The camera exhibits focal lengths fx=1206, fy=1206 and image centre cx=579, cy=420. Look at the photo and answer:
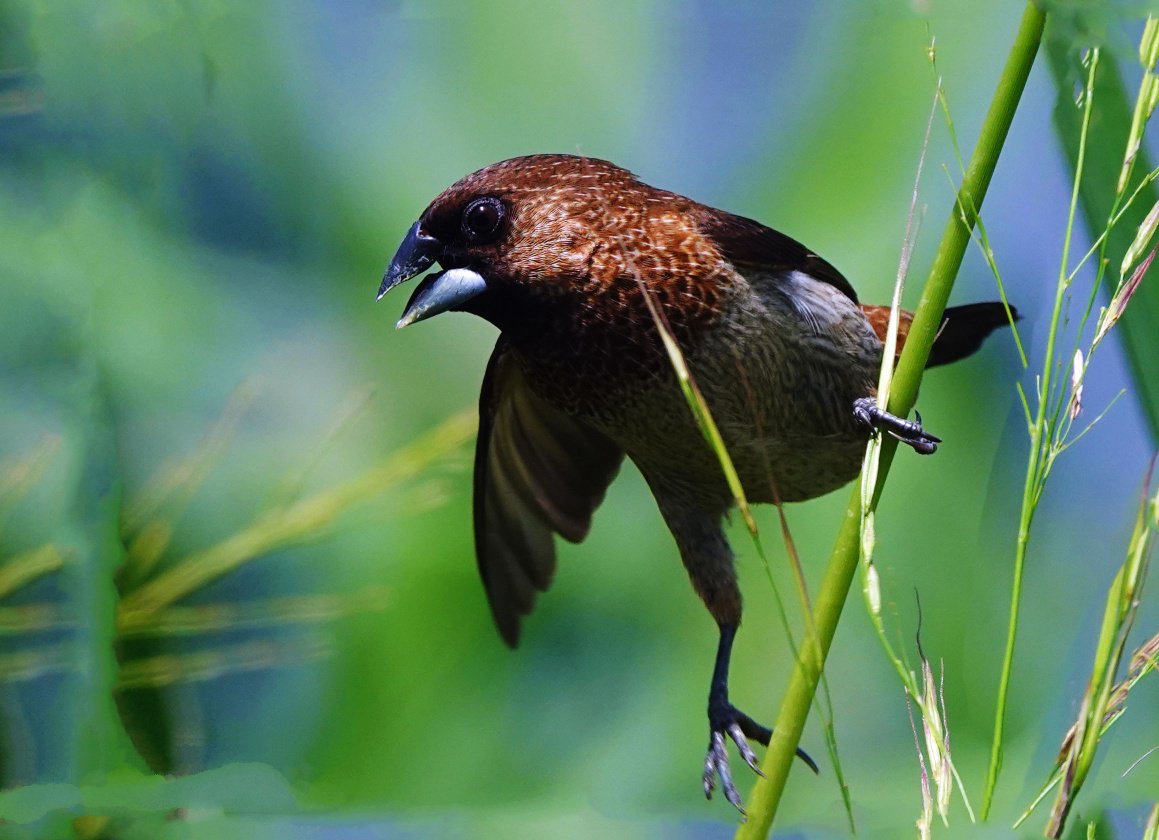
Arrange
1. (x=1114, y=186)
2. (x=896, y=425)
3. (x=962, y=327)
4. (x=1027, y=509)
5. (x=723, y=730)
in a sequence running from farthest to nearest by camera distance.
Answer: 1. (x=962, y=327)
2. (x=723, y=730)
3. (x=1114, y=186)
4. (x=896, y=425)
5. (x=1027, y=509)

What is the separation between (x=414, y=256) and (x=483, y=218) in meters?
0.07

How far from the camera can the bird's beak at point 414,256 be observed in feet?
3.44

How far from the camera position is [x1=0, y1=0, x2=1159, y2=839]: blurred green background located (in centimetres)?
130

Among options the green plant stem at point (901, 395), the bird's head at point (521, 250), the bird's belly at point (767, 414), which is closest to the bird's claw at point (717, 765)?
the bird's belly at point (767, 414)

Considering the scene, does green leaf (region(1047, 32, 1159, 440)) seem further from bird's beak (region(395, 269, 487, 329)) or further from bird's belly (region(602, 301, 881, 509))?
bird's beak (region(395, 269, 487, 329))

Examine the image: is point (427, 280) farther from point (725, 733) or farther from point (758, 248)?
point (725, 733)

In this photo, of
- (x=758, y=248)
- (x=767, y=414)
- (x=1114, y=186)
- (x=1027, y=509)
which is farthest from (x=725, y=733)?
(x=1027, y=509)

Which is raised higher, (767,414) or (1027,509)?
(1027,509)

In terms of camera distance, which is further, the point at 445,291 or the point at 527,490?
the point at 527,490

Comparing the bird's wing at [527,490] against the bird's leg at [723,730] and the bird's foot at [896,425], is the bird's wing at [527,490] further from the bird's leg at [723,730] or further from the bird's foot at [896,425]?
the bird's foot at [896,425]

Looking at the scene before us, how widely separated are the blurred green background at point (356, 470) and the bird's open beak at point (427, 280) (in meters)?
0.25

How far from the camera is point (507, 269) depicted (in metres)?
1.05

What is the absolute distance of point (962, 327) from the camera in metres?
1.29

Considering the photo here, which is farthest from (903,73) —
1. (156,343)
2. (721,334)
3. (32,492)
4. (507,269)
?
(32,492)
